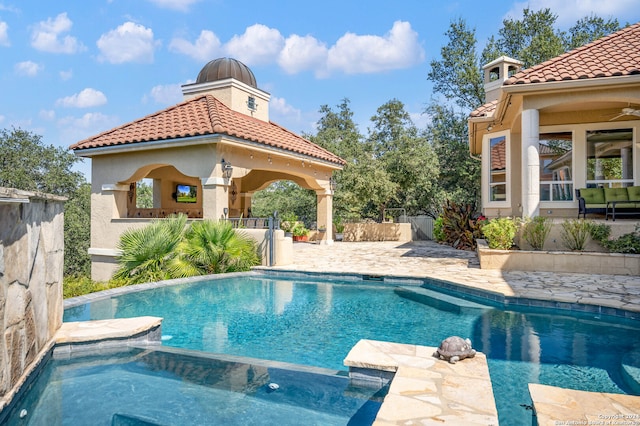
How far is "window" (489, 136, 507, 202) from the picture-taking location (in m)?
15.3

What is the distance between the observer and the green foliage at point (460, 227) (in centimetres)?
1705

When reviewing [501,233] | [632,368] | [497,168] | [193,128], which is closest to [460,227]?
[497,168]

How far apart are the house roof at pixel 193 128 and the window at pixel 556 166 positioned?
28.2 ft

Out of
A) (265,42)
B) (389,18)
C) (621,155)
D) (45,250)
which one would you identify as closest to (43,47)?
(265,42)

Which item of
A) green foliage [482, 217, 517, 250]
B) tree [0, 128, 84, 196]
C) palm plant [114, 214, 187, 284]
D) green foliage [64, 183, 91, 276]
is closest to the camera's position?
green foliage [482, 217, 517, 250]

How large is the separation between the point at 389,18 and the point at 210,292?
24.9 metres

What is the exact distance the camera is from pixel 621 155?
13.2 meters

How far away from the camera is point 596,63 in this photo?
452 inches

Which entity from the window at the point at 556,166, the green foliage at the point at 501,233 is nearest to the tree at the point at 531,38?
the window at the point at 556,166

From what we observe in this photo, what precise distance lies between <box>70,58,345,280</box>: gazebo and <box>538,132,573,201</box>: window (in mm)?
8512

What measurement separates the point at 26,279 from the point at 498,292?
7.61 meters

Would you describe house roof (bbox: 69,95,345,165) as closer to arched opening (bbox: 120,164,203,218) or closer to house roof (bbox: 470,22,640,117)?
arched opening (bbox: 120,164,203,218)

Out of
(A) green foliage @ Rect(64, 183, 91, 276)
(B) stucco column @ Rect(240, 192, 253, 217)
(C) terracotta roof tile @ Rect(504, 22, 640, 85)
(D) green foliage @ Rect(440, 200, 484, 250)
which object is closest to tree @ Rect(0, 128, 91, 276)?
(A) green foliage @ Rect(64, 183, 91, 276)

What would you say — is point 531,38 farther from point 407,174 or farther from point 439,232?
point 439,232
